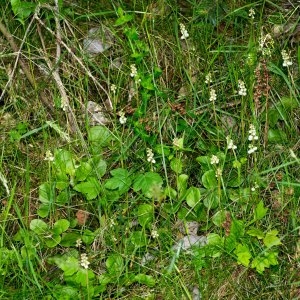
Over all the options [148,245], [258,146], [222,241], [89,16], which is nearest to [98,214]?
[148,245]

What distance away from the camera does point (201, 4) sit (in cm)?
390

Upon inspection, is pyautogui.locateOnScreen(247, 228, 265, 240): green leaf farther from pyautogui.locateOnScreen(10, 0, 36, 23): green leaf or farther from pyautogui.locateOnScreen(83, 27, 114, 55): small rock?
pyautogui.locateOnScreen(10, 0, 36, 23): green leaf

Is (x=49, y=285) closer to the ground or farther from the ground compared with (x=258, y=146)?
closer to the ground

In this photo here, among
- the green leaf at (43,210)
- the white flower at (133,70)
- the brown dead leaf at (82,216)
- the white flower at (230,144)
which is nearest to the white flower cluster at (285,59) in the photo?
the white flower at (230,144)

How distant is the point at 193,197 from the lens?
11.3ft

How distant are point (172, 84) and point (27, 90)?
2.39ft

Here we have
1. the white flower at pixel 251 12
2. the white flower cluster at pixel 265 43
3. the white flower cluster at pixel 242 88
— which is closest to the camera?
the white flower cluster at pixel 242 88

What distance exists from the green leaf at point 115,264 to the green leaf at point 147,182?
1.04 ft

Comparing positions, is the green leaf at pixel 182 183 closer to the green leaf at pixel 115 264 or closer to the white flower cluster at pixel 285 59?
the green leaf at pixel 115 264

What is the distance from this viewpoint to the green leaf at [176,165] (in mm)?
3502

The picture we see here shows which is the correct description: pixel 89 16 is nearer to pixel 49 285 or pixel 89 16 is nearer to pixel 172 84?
pixel 172 84

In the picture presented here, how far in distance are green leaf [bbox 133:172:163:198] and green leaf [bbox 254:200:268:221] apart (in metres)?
0.44

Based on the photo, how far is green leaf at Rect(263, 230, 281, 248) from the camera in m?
3.24

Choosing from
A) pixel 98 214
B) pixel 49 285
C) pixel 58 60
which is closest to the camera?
pixel 49 285
